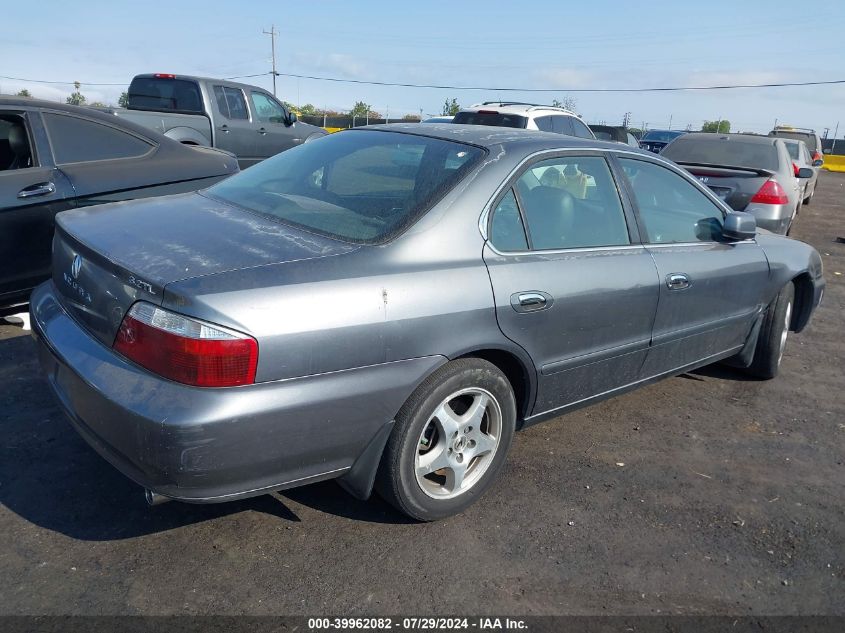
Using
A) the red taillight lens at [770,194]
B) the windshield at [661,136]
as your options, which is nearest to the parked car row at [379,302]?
the red taillight lens at [770,194]

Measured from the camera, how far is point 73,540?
2.72m

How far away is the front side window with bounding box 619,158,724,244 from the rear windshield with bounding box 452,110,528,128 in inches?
235

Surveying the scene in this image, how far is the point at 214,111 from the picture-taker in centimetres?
1078

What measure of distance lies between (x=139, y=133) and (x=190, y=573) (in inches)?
149

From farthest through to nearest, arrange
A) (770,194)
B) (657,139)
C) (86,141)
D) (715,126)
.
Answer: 1. (715,126)
2. (657,139)
3. (770,194)
4. (86,141)

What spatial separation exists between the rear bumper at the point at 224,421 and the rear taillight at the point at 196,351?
4 centimetres

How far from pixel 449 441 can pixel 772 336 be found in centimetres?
279

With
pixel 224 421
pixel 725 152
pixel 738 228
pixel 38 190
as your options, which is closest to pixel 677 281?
pixel 738 228

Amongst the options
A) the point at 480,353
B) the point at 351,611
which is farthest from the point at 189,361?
the point at 480,353

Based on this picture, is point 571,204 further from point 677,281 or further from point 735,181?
point 735,181

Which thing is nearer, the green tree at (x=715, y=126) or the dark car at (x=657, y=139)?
the dark car at (x=657, y=139)

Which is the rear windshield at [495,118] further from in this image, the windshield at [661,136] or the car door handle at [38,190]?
the windshield at [661,136]

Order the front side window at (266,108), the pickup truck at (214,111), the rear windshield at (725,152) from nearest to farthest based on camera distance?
the rear windshield at (725,152) < the pickup truck at (214,111) < the front side window at (266,108)

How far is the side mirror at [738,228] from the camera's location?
4.08 meters
